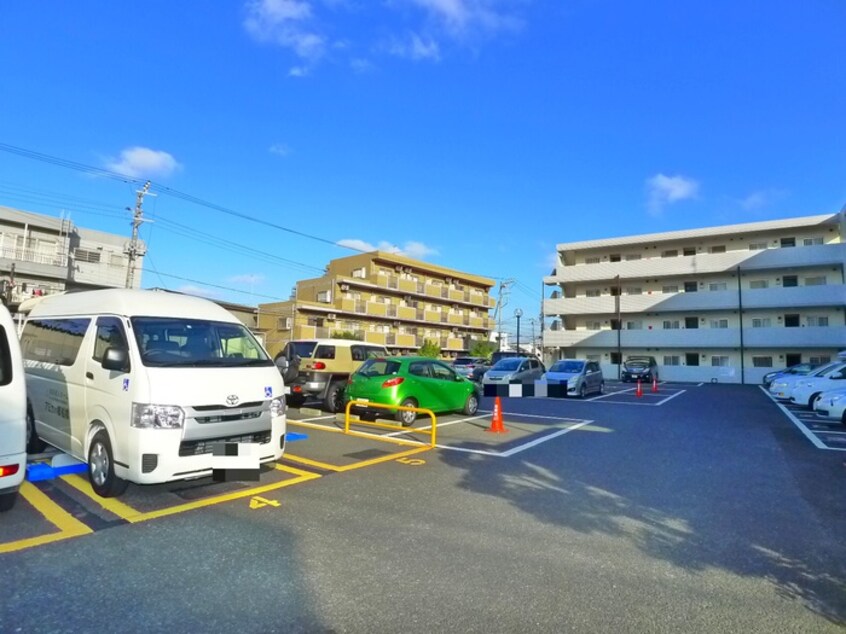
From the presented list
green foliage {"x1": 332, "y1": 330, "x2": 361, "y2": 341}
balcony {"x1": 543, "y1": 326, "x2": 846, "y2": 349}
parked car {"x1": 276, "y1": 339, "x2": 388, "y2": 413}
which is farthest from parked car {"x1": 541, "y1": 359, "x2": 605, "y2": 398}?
green foliage {"x1": 332, "y1": 330, "x2": 361, "y2": 341}

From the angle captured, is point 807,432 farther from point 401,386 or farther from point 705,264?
point 705,264

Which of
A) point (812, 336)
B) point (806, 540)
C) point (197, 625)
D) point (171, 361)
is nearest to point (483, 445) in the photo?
point (806, 540)

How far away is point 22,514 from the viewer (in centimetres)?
443

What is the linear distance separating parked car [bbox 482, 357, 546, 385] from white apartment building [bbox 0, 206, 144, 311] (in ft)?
75.1

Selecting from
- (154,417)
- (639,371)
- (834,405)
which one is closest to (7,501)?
(154,417)

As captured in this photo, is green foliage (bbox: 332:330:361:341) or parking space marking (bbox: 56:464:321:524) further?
green foliage (bbox: 332:330:361:341)

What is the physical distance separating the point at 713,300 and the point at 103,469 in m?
39.2

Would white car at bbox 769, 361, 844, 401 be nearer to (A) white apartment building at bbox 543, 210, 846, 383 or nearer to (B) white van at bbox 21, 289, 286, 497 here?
(B) white van at bbox 21, 289, 286, 497

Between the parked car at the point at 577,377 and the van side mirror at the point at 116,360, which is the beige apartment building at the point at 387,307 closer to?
the parked car at the point at 577,377

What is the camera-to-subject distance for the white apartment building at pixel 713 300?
32.8 m

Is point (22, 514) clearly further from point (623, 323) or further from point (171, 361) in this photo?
point (623, 323)

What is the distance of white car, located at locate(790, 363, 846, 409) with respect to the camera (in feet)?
46.0

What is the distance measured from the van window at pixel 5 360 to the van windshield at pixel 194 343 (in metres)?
1.00

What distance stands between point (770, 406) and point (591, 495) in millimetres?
14777
